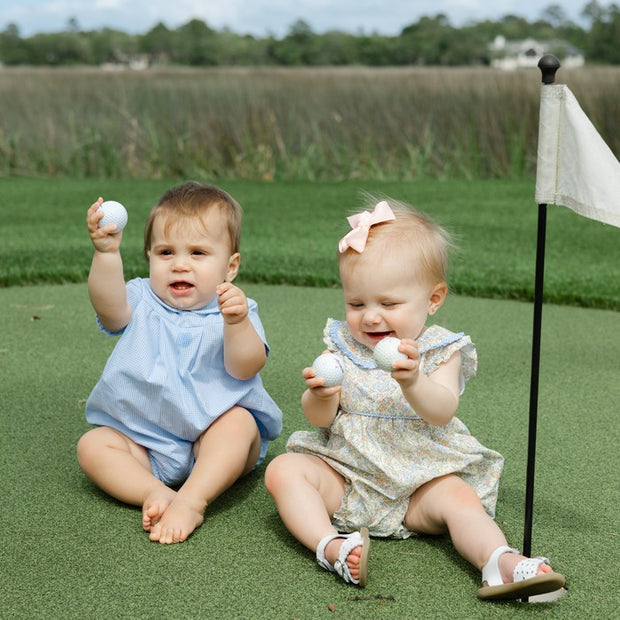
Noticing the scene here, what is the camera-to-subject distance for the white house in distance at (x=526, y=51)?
204 ft

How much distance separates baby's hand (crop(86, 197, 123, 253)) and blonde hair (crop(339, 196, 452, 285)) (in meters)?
0.60

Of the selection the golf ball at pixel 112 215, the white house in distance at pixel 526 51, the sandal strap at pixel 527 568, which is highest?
the golf ball at pixel 112 215

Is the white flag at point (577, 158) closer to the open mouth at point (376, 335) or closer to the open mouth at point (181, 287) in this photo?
the open mouth at point (376, 335)

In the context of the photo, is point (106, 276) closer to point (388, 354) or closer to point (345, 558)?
point (388, 354)

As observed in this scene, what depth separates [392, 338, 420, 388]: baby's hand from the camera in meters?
2.08

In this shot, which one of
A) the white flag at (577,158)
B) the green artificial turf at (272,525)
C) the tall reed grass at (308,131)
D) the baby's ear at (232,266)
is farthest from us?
the tall reed grass at (308,131)

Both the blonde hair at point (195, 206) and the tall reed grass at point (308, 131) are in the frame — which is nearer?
the blonde hair at point (195, 206)

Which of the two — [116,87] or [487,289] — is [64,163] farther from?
[487,289]

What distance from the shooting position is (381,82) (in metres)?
10.8

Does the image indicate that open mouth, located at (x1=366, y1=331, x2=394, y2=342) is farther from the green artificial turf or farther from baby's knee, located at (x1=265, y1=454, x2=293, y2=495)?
the green artificial turf

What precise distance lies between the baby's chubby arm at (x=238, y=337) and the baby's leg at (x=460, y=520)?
0.54 metres

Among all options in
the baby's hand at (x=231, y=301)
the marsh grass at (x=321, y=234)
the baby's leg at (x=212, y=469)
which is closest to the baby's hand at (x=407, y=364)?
the baby's hand at (x=231, y=301)

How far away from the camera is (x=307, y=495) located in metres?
2.34

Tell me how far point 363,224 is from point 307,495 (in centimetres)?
66
